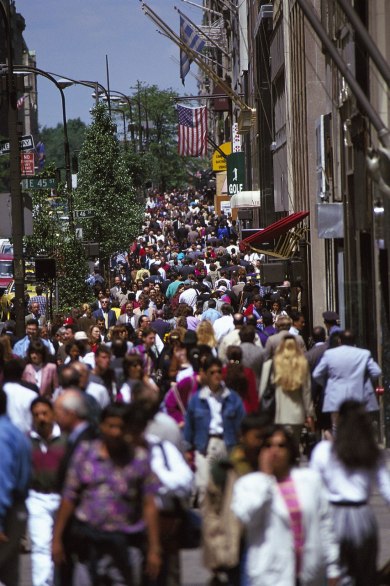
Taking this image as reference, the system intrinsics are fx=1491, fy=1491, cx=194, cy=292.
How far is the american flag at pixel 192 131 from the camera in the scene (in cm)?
6600

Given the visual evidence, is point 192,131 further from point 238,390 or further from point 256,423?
point 256,423

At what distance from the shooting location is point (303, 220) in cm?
3250

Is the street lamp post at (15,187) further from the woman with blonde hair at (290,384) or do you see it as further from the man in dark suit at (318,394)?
the woman with blonde hair at (290,384)

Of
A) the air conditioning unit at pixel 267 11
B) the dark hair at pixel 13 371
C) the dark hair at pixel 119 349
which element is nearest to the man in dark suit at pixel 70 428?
the dark hair at pixel 13 371

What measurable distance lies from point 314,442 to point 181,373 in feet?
7.49

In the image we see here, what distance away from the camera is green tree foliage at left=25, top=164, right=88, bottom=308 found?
39.6 meters

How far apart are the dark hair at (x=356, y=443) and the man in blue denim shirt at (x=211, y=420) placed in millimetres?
4409

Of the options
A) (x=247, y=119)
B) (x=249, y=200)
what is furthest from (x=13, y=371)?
(x=247, y=119)

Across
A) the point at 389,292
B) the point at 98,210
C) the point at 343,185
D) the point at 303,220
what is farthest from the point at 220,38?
the point at 389,292

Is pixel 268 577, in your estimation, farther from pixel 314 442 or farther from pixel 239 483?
pixel 314 442

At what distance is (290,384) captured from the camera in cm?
1513

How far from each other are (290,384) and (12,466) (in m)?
6.42

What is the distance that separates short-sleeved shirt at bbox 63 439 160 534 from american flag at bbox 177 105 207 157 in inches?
2290

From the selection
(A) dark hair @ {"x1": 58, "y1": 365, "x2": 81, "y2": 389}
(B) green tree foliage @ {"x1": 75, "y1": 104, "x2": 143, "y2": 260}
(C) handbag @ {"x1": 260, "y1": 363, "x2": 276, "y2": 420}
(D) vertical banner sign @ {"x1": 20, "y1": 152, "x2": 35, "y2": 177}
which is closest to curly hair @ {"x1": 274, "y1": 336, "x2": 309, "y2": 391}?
(C) handbag @ {"x1": 260, "y1": 363, "x2": 276, "y2": 420}
